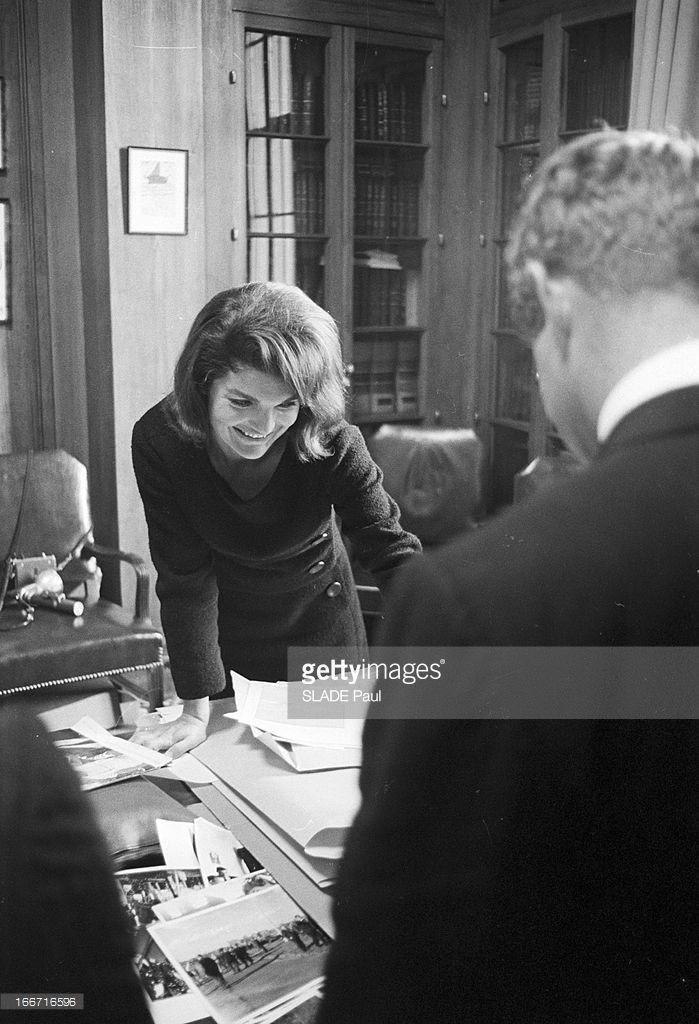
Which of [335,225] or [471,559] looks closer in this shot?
[471,559]

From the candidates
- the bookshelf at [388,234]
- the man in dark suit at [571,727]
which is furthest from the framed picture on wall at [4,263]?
the man in dark suit at [571,727]

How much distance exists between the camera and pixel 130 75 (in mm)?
734

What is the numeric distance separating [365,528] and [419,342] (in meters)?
0.21

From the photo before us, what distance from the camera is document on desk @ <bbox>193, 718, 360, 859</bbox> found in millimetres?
873

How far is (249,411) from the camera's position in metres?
0.85

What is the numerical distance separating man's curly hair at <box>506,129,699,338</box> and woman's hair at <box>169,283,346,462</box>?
13.1 inches

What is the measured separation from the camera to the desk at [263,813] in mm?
805

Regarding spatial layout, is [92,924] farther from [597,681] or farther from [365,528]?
[365,528]

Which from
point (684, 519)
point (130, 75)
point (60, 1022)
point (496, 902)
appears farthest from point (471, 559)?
point (130, 75)

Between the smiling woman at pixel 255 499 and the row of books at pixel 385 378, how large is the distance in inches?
1.8

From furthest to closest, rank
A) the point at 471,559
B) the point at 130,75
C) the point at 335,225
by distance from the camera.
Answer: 1. the point at 335,225
2. the point at 130,75
3. the point at 471,559

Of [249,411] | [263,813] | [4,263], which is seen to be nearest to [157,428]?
[249,411]

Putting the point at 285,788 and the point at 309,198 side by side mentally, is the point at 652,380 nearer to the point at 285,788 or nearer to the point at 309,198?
the point at 309,198

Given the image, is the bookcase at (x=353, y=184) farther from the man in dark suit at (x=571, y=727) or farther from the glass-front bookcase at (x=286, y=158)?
the man in dark suit at (x=571, y=727)
